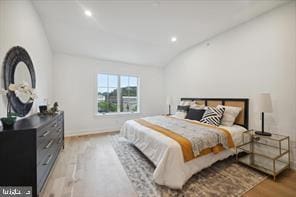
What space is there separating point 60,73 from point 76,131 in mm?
1798

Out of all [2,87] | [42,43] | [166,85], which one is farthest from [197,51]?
[2,87]

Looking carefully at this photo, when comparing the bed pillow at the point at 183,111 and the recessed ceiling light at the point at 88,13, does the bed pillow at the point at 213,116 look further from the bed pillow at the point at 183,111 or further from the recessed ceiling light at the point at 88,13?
the recessed ceiling light at the point at 88,13

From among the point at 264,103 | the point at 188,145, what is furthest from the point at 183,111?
the point at 188,145

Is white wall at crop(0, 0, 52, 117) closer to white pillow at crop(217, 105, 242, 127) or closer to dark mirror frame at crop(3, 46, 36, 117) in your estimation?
dark mirror frame at crop(3, 46, 36, 117)

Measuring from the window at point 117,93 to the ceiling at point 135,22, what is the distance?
0.95 m

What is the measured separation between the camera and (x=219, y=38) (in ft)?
11.3

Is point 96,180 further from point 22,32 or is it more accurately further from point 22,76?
point 22,32

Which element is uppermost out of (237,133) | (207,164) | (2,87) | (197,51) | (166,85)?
(197,51)

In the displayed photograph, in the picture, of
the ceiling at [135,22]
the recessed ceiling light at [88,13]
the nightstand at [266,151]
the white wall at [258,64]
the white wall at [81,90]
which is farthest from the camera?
the white wall at [81,90]

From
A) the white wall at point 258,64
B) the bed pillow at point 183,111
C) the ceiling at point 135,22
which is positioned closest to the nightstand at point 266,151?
the white wall at point 258,64

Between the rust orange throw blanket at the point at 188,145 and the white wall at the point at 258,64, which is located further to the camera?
the white wall at the point at 258,64

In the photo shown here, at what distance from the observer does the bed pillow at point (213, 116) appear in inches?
113

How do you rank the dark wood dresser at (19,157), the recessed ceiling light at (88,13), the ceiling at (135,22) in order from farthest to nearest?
1. the recessed ceiling light at (88,13)
2. the ceiling at (135,22)
3. the dark wood dresser at (19,157)

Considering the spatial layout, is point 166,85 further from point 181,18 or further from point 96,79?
point 181,18
